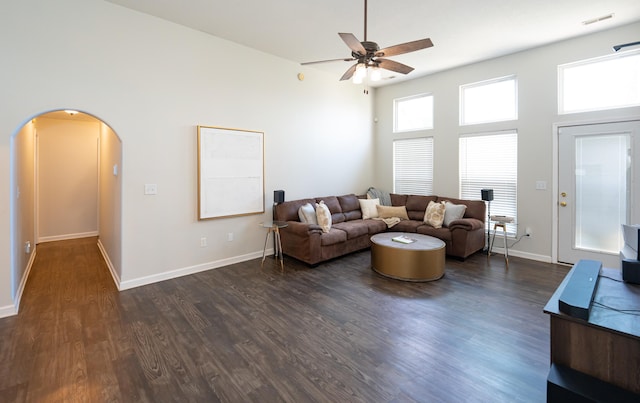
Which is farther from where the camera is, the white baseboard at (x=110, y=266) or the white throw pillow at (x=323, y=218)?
the white throw pillow at (x=323, y=218)

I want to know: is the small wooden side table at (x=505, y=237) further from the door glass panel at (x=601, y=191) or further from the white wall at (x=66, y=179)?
the white wall at (x=66, y=179)

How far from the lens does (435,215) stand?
16.9ft

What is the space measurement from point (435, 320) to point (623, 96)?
13.6 feet

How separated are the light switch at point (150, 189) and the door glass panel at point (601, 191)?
5.91m

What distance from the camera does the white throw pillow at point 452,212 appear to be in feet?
16.7

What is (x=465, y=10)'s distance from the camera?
3562 millimetres

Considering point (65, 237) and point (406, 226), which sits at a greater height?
point (406, 226)

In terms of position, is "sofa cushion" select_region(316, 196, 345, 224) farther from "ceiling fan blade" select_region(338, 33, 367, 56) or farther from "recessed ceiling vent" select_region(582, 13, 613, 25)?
"recessed ceiling vent" select_region(582, 13, 613, 25)

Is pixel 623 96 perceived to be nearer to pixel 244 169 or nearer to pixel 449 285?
pixel 449 285

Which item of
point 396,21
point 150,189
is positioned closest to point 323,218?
point 150,189

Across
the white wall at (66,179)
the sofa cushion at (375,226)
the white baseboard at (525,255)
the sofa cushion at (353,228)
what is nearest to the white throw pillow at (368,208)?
the sofa cushion at (375,226)

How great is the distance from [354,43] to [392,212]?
376 cm

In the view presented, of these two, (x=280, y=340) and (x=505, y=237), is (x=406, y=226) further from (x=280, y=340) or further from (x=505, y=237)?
(x=280, y=340)

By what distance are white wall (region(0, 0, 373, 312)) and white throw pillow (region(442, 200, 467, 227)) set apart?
7.72ft
